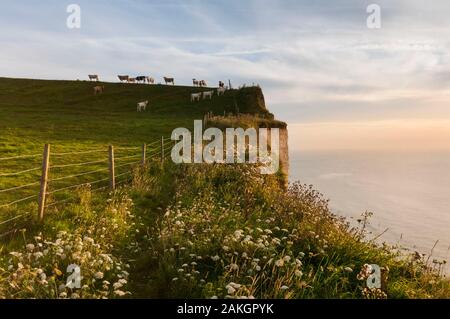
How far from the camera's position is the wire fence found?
11.8 meters

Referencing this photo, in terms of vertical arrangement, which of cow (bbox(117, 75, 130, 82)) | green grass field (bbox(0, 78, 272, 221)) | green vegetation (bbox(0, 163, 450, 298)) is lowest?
green vegetation (bbox(0, 163, 450, 298))

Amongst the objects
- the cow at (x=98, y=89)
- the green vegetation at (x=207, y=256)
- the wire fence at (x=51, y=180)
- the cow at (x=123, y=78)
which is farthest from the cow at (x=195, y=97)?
the green vegetation at (x=207, y=256)

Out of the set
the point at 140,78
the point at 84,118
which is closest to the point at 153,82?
the point at 140,78

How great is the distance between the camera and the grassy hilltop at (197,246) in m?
7.37

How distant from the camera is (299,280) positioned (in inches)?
286

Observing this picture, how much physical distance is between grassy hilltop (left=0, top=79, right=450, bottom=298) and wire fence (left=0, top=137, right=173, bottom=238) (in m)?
0.18

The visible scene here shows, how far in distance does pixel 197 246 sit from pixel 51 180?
375 inches

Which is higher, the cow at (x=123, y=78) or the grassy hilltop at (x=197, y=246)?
the cow at (x=123, y=78)

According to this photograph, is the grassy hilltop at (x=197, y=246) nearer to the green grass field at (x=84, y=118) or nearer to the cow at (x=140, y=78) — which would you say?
the green grass field at (x=84, y=118)

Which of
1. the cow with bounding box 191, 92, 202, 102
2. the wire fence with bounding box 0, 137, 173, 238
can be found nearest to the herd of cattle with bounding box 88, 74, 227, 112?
the cow with bounding box 191, 92, 202, 102

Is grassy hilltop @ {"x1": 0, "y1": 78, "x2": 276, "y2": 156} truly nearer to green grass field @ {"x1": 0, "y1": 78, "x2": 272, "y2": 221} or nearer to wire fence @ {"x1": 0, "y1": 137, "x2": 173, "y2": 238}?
green grass field @ {"x1": 0, "y1": 78, "x2": 272, "y2": 221}

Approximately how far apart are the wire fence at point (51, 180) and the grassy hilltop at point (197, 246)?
0.58 ft

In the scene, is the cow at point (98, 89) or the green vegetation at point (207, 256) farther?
the cow at point (98, 89)
